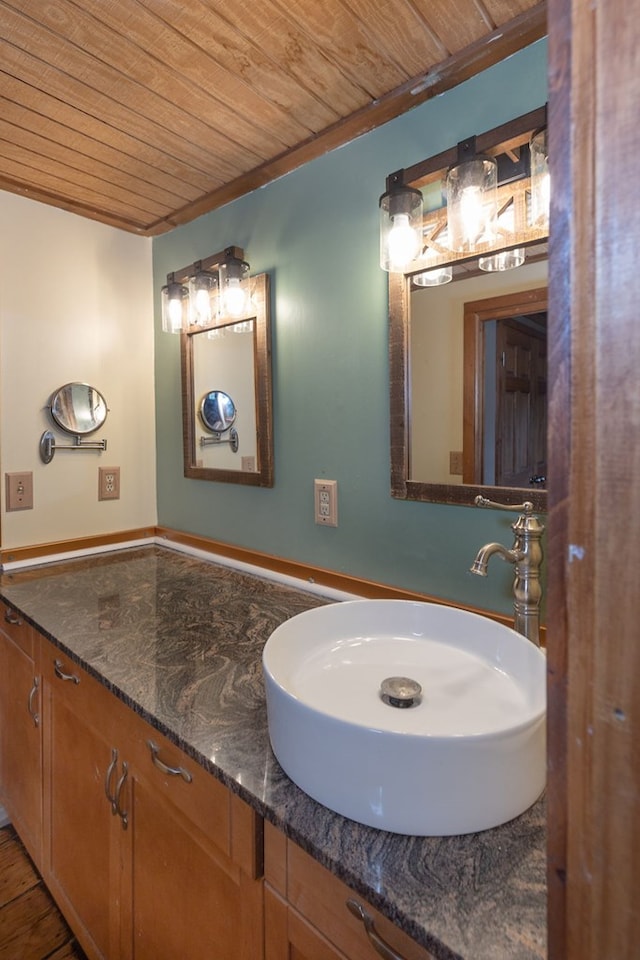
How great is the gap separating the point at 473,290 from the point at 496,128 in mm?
299

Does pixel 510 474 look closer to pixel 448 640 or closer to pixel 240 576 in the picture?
pixel 448 640

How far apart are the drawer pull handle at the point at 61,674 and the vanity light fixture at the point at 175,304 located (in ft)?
3.67

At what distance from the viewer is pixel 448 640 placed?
910 mm

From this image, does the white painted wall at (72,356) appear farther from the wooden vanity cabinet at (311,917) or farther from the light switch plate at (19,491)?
the wooden vanity cabinet at (311,917)

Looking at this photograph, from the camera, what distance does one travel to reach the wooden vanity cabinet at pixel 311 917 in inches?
20.7

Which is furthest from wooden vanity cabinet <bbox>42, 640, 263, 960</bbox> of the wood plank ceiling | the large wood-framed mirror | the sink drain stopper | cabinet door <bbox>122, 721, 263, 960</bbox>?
the wood plank ceiling

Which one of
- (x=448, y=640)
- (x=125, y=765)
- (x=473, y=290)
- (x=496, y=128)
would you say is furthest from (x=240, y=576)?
(x=496, y=128)

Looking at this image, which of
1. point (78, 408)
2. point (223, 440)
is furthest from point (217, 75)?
point (78, 408)

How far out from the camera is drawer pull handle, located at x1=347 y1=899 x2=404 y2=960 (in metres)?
0.51

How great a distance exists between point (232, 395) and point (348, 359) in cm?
49

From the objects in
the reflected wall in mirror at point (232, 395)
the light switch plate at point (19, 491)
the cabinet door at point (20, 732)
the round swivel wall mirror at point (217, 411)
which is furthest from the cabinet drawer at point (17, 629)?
the round swivel wall mirror at point (217, 411)

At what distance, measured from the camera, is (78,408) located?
5.52 feet

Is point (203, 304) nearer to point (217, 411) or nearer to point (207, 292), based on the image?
point (207, 292)

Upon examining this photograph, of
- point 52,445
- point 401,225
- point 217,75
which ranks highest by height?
point 217,75
